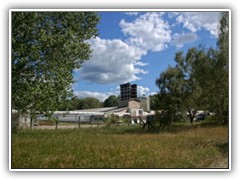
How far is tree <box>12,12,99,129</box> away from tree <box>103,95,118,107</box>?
0.70m

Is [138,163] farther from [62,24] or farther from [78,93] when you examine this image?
[62,24]

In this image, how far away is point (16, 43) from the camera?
622 cm

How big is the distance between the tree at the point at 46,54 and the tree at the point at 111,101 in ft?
2.31

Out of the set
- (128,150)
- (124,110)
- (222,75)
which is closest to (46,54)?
(124,110)

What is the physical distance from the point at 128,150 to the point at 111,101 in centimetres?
85

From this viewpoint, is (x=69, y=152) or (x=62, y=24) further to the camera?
(x=62, y=24)

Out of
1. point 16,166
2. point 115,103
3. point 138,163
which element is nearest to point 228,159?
point 138,163

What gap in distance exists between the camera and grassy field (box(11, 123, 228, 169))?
568cm

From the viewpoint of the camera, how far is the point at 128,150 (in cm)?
618

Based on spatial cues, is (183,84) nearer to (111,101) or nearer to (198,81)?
(198,81)

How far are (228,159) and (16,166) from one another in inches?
125

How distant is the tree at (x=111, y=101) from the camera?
236 inches

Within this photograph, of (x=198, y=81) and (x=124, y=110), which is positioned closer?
(x=124, y=110)

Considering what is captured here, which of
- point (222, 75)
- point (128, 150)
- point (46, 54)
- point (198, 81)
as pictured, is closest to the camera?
point (128, 150)
